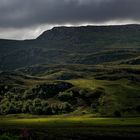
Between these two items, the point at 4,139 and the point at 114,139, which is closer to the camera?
the point at 4,139

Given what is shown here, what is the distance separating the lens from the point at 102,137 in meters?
125

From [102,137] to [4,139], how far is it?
71499mm

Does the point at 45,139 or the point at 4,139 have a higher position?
the point at 4,139

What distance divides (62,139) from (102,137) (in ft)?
47.8

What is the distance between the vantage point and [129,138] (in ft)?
399

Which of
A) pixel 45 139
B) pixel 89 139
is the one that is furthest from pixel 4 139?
pixel 89 139

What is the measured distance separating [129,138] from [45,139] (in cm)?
2648

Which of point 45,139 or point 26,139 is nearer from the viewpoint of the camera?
point 26,139

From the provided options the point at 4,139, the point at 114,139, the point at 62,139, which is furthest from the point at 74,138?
the point at 4,139

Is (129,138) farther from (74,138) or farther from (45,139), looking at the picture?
(45,139)

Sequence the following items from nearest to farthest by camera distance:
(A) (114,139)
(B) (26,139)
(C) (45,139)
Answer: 1. (B) (26,139)
2. (C) (45,139)
3. (A) (114,139)

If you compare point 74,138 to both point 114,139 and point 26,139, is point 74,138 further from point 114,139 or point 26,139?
point 26,139

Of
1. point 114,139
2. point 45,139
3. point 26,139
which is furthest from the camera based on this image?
point 114,139

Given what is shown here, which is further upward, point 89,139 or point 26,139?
point 26,139
